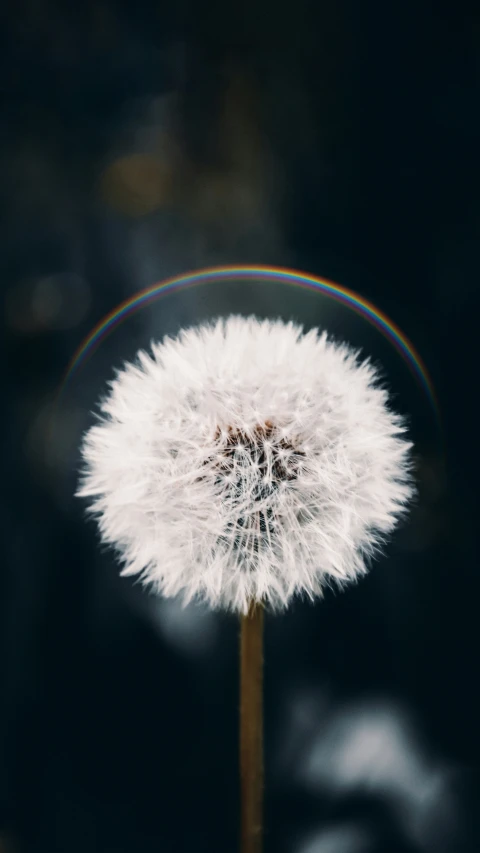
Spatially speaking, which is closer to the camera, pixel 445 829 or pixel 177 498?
pixel 177 498

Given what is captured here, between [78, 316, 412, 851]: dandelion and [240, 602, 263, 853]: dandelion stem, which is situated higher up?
[78, 316, 412, 851]: dandelion

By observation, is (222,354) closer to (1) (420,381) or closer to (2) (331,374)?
(2) (331,374)

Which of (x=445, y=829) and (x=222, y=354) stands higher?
(x=222, y=354)

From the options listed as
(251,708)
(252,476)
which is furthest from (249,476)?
(251,708)

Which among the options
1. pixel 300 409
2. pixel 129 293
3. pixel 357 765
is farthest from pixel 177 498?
pixel 357 765

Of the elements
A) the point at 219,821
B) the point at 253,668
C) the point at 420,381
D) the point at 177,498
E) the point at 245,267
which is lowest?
the point at 219,821

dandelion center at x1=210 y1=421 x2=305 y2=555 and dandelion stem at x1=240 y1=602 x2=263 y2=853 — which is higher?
dandelion center at x1=210 y1=421 x2=305 y2=555

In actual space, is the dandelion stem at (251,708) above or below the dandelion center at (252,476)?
below
